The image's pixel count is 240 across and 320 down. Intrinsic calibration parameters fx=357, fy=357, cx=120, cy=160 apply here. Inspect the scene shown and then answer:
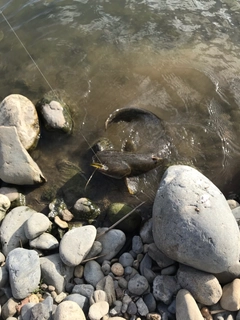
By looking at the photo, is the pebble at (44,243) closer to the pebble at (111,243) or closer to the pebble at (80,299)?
the pebble at (111,243)

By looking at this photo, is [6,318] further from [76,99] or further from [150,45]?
[150,45]

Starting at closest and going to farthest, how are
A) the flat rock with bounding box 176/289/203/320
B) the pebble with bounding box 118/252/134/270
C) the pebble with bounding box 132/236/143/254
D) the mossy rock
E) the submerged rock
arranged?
1. the flat rock with bounding box 176/289/203/320
2. the pebble with bounding box 118/252/134/270
3. the pebble with bounding box 132/236/143/254
4. the mossy rock
5. the submerged rock

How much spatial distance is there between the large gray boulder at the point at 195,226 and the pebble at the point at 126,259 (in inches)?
18.3

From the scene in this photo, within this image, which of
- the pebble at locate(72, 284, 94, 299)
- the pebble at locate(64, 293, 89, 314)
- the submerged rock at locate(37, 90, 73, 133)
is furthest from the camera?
the submerged rock at locate(37, 90, 73, 133)

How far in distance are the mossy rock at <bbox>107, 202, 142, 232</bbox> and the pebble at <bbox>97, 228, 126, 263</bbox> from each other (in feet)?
0.61

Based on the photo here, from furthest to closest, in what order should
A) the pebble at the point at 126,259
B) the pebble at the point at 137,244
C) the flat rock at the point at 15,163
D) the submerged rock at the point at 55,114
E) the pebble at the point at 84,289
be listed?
the submerged rock at the point at 55,114
the flat rock at the point at 15,163
the pebble at the point at 137,244
the pebble at the point at 126,259
the pebble at the point at 84,289

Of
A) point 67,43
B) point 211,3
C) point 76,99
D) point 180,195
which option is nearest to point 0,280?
point 180,195

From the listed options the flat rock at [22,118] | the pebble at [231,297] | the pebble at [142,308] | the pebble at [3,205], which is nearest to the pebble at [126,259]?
the pebble at [142,308]

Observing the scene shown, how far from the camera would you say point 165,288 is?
13.5 feet

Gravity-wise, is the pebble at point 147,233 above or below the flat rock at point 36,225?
below

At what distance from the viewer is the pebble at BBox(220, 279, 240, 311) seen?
12.7 ft

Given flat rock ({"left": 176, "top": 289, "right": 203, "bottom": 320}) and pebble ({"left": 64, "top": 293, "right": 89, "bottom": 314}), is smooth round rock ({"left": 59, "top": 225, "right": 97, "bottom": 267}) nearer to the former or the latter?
pebble ({"left": 64, "top": 293, "right": 89, "bottom": 314})

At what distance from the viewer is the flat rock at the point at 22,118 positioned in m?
5.83

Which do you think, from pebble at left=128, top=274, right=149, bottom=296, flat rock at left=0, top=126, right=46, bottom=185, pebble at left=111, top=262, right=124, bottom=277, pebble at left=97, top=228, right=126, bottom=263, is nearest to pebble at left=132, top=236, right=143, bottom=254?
pebble at left=97, top=228, right=126, bottom=263
